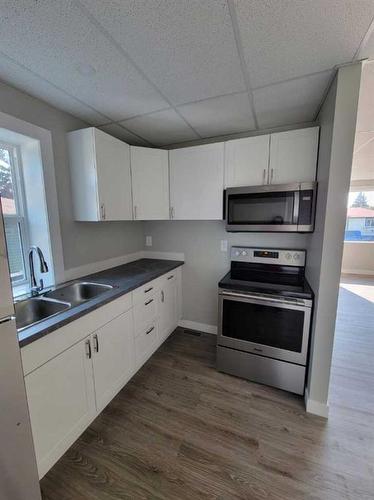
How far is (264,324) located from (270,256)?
72cm

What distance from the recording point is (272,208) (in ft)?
6.41

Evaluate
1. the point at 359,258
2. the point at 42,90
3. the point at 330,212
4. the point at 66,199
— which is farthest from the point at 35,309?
the point at 359,258

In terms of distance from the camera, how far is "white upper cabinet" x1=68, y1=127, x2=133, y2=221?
1847mm

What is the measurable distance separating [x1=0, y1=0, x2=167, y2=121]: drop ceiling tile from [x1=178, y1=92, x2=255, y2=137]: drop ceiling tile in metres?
0.29

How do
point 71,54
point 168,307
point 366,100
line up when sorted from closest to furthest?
point 71,54, point 366,100, point 168,307

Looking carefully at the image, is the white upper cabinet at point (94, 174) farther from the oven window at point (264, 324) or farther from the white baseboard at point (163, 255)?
the oven window at point (264, 324)

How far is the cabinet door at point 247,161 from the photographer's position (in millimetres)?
2029

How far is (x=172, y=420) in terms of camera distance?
5.32ft

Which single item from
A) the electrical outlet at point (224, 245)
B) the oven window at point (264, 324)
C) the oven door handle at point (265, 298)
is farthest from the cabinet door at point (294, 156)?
the oven window at point (264, 324)

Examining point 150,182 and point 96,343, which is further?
point 150,182

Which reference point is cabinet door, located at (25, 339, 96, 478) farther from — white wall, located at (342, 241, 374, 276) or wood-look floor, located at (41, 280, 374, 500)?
white wall, located at (342, 241, 374, 276)

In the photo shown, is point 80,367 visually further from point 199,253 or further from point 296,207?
point 296,207

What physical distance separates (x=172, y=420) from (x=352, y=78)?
258 centimetres

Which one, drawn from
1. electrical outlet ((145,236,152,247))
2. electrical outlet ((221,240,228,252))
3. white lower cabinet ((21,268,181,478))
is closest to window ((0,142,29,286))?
white lower cabinet ((21,268,181,478))
